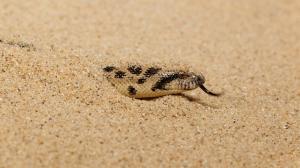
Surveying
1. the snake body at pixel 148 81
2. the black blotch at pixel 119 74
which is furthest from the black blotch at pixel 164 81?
the black blotch at pixel 119 74

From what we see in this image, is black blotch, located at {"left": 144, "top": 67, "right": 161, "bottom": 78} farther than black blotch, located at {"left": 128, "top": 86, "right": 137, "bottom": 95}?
Yes

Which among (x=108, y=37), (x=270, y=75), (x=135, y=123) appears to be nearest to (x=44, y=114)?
(x=135, y=123)

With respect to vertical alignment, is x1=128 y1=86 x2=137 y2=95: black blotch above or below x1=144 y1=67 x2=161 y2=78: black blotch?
below

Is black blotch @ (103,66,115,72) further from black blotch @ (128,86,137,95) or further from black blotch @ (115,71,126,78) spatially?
black blotch @ (128,86,137,95)

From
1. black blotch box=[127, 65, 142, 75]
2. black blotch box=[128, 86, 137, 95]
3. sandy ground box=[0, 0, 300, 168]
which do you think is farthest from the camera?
black blotch box=[127, 65, 142, 75]

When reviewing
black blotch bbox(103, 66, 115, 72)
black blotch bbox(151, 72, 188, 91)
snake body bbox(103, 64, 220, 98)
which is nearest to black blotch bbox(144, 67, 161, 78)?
snake body bbox(103, 64, 220, 98)

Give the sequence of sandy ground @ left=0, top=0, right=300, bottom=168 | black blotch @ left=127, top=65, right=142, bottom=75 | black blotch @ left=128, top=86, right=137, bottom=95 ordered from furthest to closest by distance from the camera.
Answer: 1. black blotch @ left=127, top=65, right=142, bottom=75
2. black blotch @ left=128, top=86, right=137, bottom=95
3. sandy ground @ left=0, top=0, right=300, bottom=168

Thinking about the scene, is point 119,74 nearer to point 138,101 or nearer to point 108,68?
point 108,68

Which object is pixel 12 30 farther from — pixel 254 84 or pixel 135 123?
pixel 254 84
